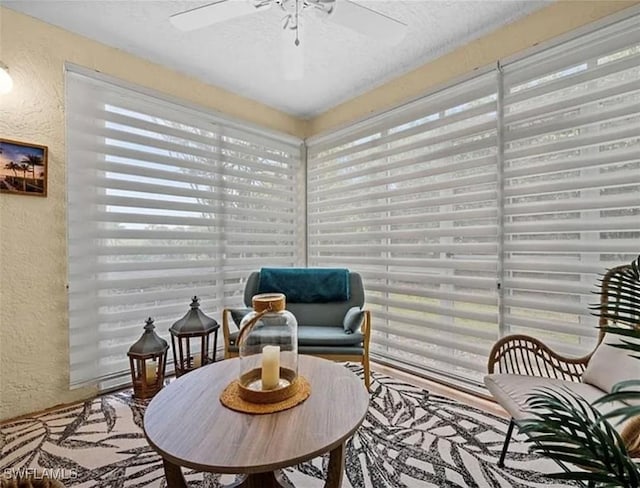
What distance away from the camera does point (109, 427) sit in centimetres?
199

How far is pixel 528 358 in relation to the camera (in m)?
1.79

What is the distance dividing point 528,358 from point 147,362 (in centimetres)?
243

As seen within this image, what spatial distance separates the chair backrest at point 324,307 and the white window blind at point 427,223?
0.89 ft

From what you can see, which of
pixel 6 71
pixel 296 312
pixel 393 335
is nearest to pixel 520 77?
pixel 393 335

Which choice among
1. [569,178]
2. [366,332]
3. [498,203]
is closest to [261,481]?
[366,332]

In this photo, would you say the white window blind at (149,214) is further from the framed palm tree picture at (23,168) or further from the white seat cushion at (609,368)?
the white seat cushion at (609,368)

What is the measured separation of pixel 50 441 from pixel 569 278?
10.3 ft

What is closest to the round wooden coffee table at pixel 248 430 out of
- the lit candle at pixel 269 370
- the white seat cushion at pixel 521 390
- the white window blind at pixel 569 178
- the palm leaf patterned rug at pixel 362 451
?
the lit candle at pixel 269 370

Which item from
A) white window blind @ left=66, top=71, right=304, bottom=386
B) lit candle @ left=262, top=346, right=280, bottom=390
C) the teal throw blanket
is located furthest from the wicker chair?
white window blind @ left=66, top=71, right=304, bottom=386

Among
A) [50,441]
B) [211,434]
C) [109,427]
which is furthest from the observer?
[109,427]

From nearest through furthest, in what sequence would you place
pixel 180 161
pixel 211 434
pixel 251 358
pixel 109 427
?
pixel 211 434 → pixel 251 358 → pixel 109 427 → pixel 180 161

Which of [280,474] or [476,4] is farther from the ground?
[476,4]

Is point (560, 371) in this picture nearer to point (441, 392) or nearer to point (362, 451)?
point (441, 392)

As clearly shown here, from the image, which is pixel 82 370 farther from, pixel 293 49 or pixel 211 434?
pixel 293 49
